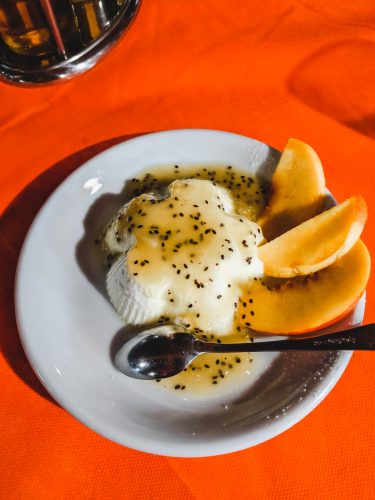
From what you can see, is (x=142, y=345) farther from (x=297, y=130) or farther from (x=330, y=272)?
(x=297, y=130)

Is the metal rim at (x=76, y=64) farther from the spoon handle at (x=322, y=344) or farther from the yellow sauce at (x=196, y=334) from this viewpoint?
the spoon handle at (x=322, y=344)

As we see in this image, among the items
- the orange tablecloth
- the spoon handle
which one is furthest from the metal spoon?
the orange tablecloth

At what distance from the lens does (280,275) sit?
39.1 inches

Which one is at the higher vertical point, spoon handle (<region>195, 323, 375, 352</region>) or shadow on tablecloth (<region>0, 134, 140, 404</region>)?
shadow on tablecloth (<region>0, 134, 140, 404</region>)

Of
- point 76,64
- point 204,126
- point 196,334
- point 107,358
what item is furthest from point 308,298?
point 76,64

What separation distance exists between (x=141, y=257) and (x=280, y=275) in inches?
11.3

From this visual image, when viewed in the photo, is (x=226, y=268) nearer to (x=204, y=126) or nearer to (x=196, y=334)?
(x=196, y=334)

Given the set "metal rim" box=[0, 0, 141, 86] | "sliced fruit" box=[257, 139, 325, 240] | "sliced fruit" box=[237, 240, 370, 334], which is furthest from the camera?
"metal rim" box=[0, 0, 141, 86]

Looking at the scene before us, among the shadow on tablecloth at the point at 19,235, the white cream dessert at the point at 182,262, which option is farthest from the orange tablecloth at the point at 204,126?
the white cream dessert at the point at 182,262

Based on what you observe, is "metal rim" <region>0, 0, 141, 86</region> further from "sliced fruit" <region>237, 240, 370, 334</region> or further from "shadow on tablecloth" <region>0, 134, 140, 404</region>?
"sliced fruit" <region>237, 240, 370, 334</region>

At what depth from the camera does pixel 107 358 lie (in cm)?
92

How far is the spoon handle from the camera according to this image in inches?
33.6

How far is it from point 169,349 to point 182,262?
17cm

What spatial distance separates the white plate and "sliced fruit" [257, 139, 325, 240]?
0.06m
